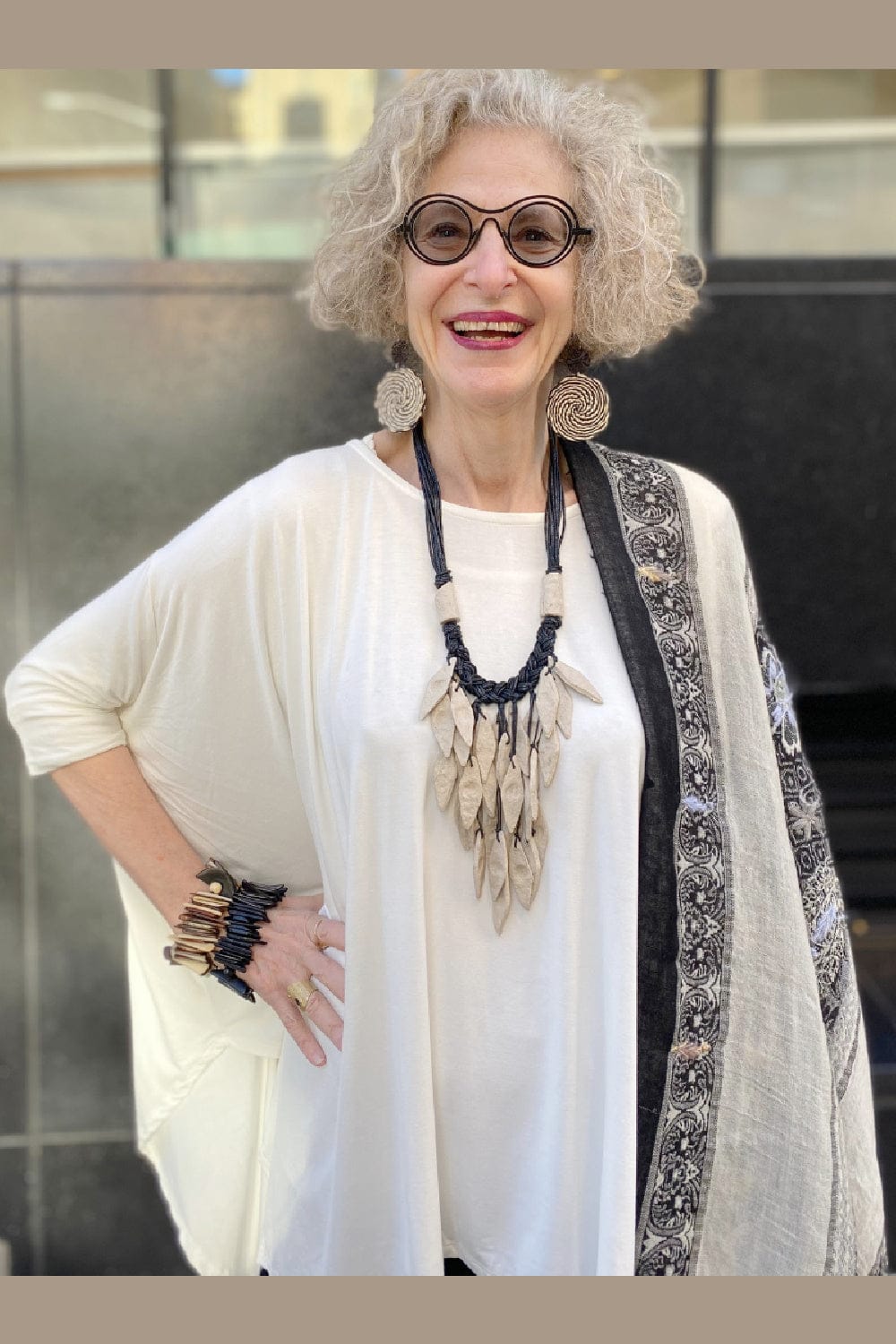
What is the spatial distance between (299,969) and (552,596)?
0.59 metres

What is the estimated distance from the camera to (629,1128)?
1579mm

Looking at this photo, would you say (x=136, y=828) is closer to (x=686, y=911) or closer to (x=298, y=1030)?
(x=298, y=1030)

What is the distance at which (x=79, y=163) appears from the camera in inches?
116

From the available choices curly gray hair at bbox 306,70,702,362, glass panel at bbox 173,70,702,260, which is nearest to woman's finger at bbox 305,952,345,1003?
curly gray hair at bbox 306,70,702,362

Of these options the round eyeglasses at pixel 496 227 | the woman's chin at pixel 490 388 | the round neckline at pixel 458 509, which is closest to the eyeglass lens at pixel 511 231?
the round eyeglasses at pixel 496 227

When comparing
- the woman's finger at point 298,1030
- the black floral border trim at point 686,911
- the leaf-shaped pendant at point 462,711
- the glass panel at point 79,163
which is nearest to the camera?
the leaf-shaped pendant at point 462,711

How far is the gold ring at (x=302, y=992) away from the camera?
5.71 ft

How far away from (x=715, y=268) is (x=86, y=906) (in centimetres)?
189

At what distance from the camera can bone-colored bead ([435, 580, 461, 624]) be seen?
1.60 metres

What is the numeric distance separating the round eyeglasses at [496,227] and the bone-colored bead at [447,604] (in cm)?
39

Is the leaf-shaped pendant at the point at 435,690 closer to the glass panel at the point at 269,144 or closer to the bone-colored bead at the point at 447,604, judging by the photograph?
the bone-colored bead at the point at 447,604

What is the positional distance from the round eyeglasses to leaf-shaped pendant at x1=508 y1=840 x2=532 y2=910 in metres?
0.69

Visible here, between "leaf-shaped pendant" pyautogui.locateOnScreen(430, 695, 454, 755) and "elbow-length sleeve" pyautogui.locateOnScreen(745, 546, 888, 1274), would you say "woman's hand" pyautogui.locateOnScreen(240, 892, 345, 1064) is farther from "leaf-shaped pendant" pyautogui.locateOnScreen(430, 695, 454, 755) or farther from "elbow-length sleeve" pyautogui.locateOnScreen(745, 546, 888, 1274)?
"elbow-length sleeve" pyautogui.locateOnScreen(745, 546, 888, 1274)

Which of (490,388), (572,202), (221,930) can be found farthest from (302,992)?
(572,202)
